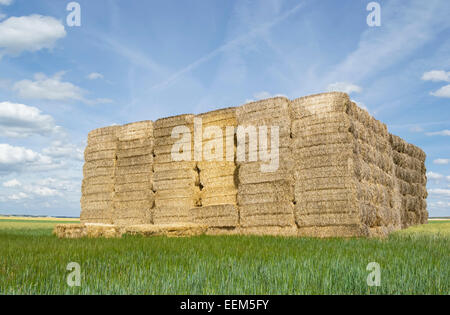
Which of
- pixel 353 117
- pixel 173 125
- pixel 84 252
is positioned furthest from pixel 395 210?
pixel 84 252

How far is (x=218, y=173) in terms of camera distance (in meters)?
12.9

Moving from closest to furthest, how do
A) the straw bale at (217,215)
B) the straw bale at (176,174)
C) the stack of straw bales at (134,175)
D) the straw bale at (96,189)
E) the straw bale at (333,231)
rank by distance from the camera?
the straw bale at (333,231), the straw bale at (217,215), the straw bale at (176,174), the stack of straw bales at (134,175), the straw bale at (96,189)

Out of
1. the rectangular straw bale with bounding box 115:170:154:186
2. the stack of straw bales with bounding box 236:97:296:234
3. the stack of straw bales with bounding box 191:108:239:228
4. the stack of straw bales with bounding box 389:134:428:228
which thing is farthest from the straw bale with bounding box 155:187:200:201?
the stack of straw bales with bounding box 389:134:428:228

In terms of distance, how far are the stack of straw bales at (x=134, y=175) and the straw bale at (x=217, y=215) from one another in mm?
2015

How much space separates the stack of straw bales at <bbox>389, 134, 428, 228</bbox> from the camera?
17672 millimetres

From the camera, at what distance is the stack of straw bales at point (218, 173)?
492 inches

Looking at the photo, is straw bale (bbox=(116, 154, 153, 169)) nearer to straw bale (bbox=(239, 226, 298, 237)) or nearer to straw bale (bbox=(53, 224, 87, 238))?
straw bale (bbox=(53, 224, 87, 238))

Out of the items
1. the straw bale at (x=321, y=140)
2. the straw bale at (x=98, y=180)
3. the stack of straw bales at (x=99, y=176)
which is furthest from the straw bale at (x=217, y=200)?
the straw bale at (x=98, y=180)

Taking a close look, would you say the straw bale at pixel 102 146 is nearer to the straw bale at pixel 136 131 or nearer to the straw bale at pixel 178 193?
the straw bale at pixel 136 131

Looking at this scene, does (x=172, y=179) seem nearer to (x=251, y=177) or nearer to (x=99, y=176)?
(x=251, y=177)

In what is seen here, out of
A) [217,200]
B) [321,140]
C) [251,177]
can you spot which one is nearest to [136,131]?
[217,200]

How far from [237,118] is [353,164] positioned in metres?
3.62

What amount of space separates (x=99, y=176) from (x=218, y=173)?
5230 millimetres

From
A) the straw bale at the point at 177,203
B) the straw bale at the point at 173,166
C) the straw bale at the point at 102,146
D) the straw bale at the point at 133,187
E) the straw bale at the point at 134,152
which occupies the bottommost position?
the straw bale at the point at 177,203
